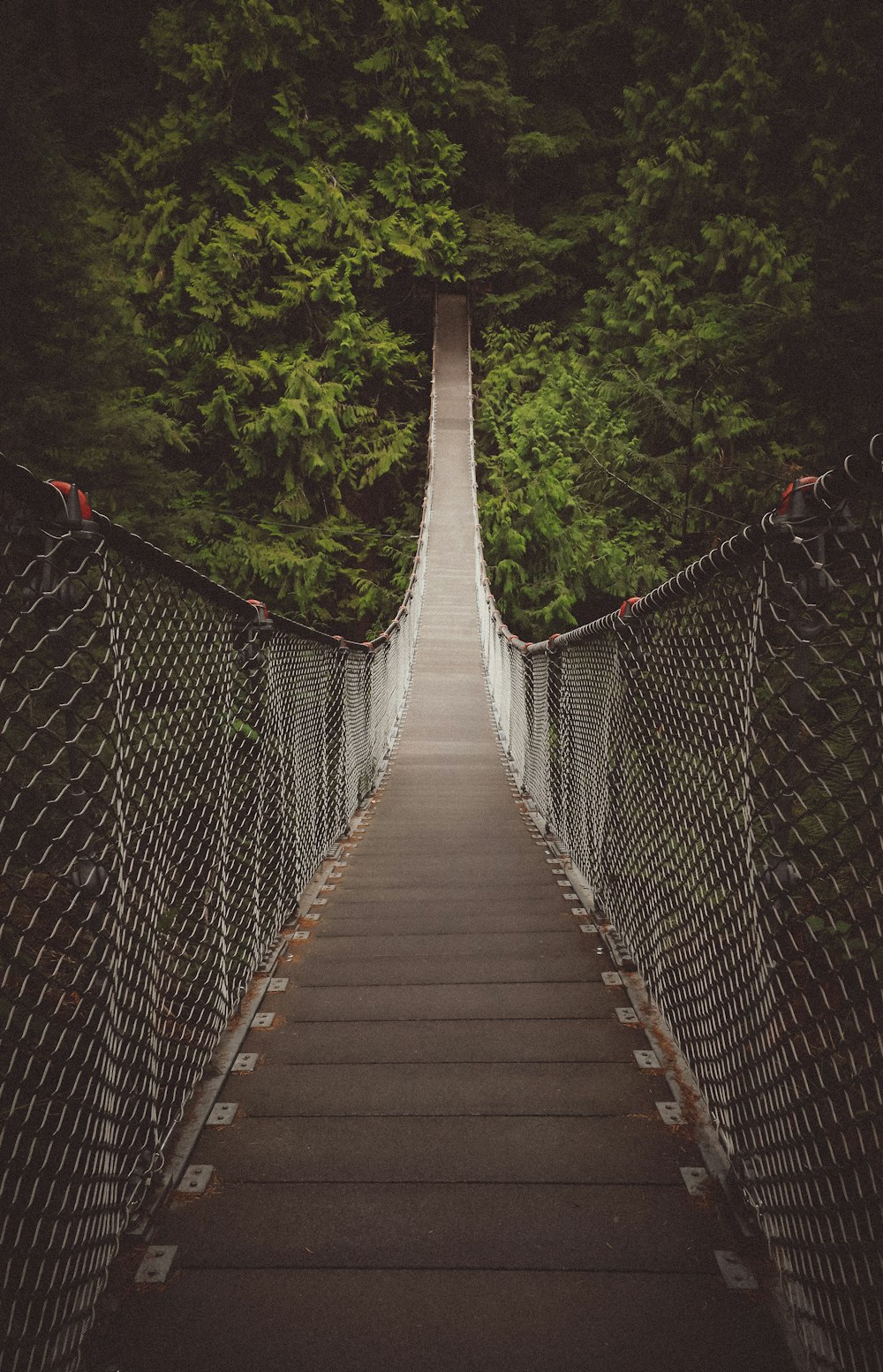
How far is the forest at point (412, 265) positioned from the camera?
11.4 m

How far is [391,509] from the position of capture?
14.5 m

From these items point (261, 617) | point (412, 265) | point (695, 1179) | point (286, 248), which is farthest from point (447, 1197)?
point (412, 265)

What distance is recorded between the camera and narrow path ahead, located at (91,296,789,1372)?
3.14 feet

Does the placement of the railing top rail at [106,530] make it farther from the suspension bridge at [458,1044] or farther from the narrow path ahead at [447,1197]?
the narrow path ahead at [447,1197]

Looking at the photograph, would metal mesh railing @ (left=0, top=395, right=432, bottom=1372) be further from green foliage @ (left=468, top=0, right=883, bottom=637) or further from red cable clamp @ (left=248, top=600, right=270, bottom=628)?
green foliage @ (left=468, top=0, right=883, bottom=637)

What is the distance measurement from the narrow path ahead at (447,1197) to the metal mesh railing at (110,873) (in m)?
0.12

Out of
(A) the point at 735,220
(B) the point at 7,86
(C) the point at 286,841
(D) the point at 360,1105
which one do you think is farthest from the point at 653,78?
(D) the point at 360,1105

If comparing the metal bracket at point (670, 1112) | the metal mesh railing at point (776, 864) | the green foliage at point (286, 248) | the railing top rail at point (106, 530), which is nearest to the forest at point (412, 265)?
the green foliage at point (286, 248)

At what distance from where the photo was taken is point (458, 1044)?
162 cm

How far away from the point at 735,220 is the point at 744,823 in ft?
42.8

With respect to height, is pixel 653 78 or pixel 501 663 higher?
pixel 653 78

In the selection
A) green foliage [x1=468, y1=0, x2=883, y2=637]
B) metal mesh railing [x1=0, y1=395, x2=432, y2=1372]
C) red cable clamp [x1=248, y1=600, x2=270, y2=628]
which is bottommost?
metal mesh railing [x1=0, y1=395, x2=432, y2=1372]

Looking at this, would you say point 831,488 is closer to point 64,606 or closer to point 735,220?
point 64,606

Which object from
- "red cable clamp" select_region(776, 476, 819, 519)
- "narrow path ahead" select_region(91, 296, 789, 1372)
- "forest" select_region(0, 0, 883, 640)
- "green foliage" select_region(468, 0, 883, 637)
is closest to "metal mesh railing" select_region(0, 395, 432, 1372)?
"narrow path ahead" select_region(91, 296, 789, 1372)
